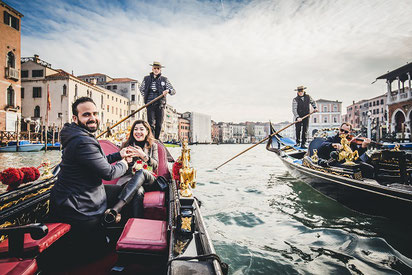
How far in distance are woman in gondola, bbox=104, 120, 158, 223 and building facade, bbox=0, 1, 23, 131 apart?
19.8 meters

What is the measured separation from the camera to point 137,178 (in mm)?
1990

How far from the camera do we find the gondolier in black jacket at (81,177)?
1346 mm

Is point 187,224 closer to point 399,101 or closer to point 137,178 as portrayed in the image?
point 137,178

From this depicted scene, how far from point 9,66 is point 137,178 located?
22905 millimetres

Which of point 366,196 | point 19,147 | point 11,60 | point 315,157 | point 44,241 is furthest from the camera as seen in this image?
point 11,60

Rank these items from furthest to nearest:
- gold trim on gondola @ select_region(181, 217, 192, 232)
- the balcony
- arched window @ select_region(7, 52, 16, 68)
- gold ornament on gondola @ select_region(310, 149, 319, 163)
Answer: arched window @ select_region(7, 52, 16, 68) < the balcony < gold ornament on gondola @ select_region(310, 149, 319, 163) < gold trim on gondola @ select_region(181, 217, 192, 232)

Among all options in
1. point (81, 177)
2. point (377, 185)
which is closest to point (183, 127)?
point (377, 185)

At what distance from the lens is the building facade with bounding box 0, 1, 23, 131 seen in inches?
666

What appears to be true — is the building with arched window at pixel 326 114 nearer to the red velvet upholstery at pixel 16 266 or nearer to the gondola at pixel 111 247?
the gondola at pixel 111 247

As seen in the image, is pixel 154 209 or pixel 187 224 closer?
pixel 187 224

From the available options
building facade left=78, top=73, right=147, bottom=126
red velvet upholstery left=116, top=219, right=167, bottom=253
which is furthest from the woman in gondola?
building facade left=78, top=73, right=147, bottom=126

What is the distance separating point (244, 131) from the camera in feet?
286

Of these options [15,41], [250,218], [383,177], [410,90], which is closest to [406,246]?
[383,177]

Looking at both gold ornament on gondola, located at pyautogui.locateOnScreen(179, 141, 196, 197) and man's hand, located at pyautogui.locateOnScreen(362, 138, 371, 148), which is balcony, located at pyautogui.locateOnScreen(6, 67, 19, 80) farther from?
man's hand, located at pyautogui.locateOnScreen(362, 138, 371, 148)
